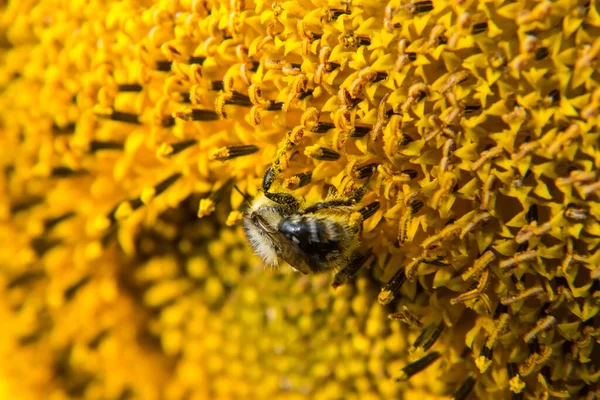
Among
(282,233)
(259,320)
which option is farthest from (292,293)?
(282,233)

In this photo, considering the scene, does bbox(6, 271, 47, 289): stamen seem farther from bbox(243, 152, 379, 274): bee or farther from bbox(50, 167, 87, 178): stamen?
bbox(243, 152, 379, 274): bee

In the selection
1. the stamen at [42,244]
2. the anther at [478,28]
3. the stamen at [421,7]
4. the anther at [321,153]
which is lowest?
the stamen at [42,244]

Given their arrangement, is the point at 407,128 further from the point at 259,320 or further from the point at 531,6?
the point at 259,320

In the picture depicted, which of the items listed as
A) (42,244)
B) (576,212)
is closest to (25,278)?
(42,244)

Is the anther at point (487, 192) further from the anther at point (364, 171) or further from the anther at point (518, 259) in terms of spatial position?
the anther at point (364, 171)

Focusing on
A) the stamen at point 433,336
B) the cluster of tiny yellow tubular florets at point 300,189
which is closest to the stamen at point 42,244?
the cluster of tiny yellow tubular florets at point 300,189

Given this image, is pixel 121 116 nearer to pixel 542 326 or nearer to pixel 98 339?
pixel 98 339
